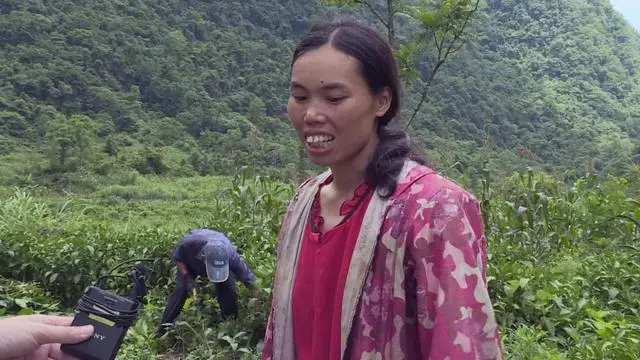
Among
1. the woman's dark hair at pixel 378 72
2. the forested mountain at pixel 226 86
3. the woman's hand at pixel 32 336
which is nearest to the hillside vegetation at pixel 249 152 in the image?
the forested mountain at pixel 226 86

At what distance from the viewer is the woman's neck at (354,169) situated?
4.14 feet

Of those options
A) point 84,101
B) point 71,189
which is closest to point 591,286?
point 71,189

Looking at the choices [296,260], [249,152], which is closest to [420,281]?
[296,260]

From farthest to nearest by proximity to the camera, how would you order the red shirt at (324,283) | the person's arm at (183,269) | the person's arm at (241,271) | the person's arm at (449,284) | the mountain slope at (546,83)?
1. the mountain slope at (546,83)
2. the person's arm at (183,269)
3. the person's arm at (241,271)
4. the red shirt at (324,283)
5. the person's arm at (449,284)

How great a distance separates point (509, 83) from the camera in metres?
38.2

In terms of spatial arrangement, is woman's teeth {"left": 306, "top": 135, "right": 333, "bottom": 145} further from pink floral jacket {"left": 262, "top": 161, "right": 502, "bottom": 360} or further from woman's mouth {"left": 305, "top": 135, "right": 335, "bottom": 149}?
pink floral jacket {"left": 262, "top": 161, "right": 502, "bottom": 360}

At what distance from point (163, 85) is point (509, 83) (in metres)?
20.0

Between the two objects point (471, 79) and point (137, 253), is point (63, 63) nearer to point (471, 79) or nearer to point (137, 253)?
point (471, 79)

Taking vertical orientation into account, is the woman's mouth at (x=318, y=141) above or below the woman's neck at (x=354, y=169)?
above

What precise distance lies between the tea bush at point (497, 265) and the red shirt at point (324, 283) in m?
1.66

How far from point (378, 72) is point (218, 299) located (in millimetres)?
3079

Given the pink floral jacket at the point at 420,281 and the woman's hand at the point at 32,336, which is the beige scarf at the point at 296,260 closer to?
the pink floral jacket at the point at 420,281

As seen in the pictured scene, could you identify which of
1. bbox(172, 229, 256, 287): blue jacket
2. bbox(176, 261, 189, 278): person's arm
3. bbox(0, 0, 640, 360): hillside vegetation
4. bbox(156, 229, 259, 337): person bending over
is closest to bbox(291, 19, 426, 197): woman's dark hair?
bbox(0, 0, 640, 360): hillside vegetation

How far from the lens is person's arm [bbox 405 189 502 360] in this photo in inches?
39.8
